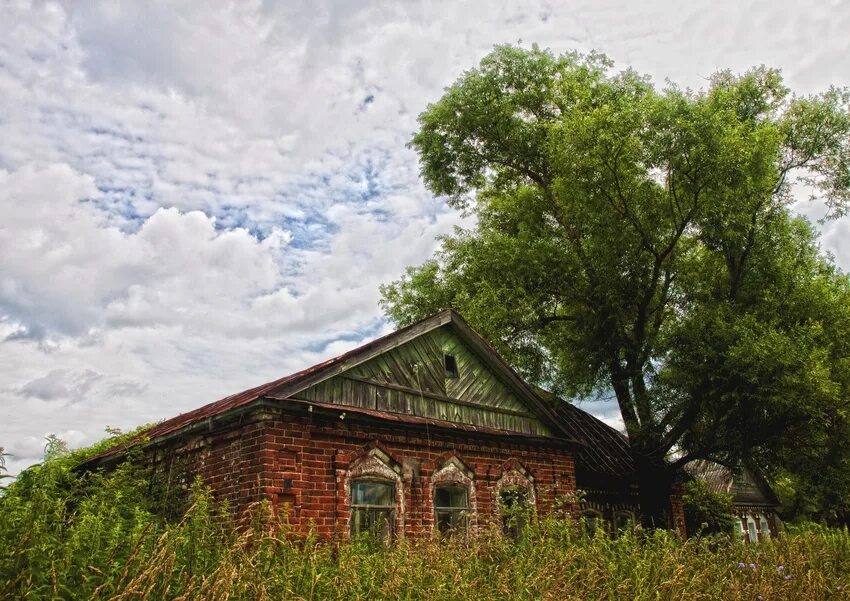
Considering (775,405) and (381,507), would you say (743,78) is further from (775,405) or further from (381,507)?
(381,507)

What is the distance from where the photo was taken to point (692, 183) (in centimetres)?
1620

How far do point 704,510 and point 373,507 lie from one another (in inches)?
667

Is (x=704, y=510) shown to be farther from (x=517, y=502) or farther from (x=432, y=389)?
(x=432, y=389)

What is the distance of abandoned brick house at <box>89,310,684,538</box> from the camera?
32.3ft

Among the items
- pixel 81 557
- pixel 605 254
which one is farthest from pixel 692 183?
pixel 81 557

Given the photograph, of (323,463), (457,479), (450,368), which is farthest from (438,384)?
(323,463)

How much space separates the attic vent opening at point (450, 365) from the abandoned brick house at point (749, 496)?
25012 millimetres

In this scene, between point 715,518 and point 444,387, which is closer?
point 444,387

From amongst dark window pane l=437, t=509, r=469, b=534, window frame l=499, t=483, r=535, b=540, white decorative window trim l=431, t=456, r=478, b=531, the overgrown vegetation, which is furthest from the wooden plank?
the overgrown vegetation

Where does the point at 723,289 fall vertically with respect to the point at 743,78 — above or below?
below

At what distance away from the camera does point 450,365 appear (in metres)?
13.4

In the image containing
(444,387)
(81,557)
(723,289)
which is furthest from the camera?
(723,289)

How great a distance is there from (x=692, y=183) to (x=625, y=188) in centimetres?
162

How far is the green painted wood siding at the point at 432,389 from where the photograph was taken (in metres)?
11.3
